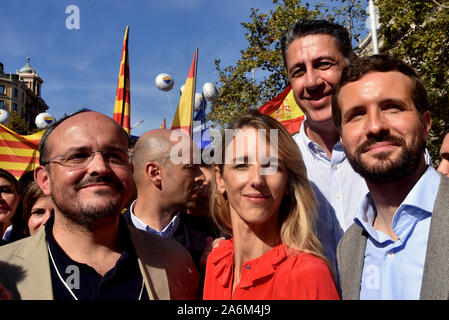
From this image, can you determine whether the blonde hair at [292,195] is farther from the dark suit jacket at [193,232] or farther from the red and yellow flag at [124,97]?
the red and yellow flag at [124,97]

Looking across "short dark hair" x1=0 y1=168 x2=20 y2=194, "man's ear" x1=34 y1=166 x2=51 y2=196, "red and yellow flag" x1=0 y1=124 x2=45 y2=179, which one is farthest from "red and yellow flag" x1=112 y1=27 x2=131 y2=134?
"man's ear" x1=34 y1=166 x2=51 y2=196

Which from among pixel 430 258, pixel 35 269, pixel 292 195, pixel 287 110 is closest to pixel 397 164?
pixel 430 258

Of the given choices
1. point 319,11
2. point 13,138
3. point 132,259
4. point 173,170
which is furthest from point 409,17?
point 132,259

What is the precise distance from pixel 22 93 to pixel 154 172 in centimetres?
9026

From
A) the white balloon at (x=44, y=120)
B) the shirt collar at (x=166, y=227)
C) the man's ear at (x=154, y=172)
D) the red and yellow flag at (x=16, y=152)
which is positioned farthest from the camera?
the white balloon at (x=44, y=120)

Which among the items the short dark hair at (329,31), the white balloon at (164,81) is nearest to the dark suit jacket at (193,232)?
A: the short dark hair at (329,31)

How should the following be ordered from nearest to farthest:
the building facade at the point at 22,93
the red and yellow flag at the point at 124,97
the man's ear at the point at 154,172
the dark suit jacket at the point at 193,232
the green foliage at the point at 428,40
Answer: the dark suit jacket at the point at 193,232 < the man's ear at the point at 154,172 < the red and yellow flag at the point at 124,97 < the green foliage at the point at 428,40 < the building facade at the point at 22,93

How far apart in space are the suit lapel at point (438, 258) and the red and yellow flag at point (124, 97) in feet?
20.8

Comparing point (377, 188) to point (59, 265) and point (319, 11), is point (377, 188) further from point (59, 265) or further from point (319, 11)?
point (319, 11)

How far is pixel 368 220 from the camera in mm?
2258

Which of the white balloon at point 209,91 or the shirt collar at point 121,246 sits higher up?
the white balloon at point 209,91

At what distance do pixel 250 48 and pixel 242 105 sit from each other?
2.21 metres

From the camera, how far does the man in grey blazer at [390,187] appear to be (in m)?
1.94

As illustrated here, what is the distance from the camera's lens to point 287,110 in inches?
321
